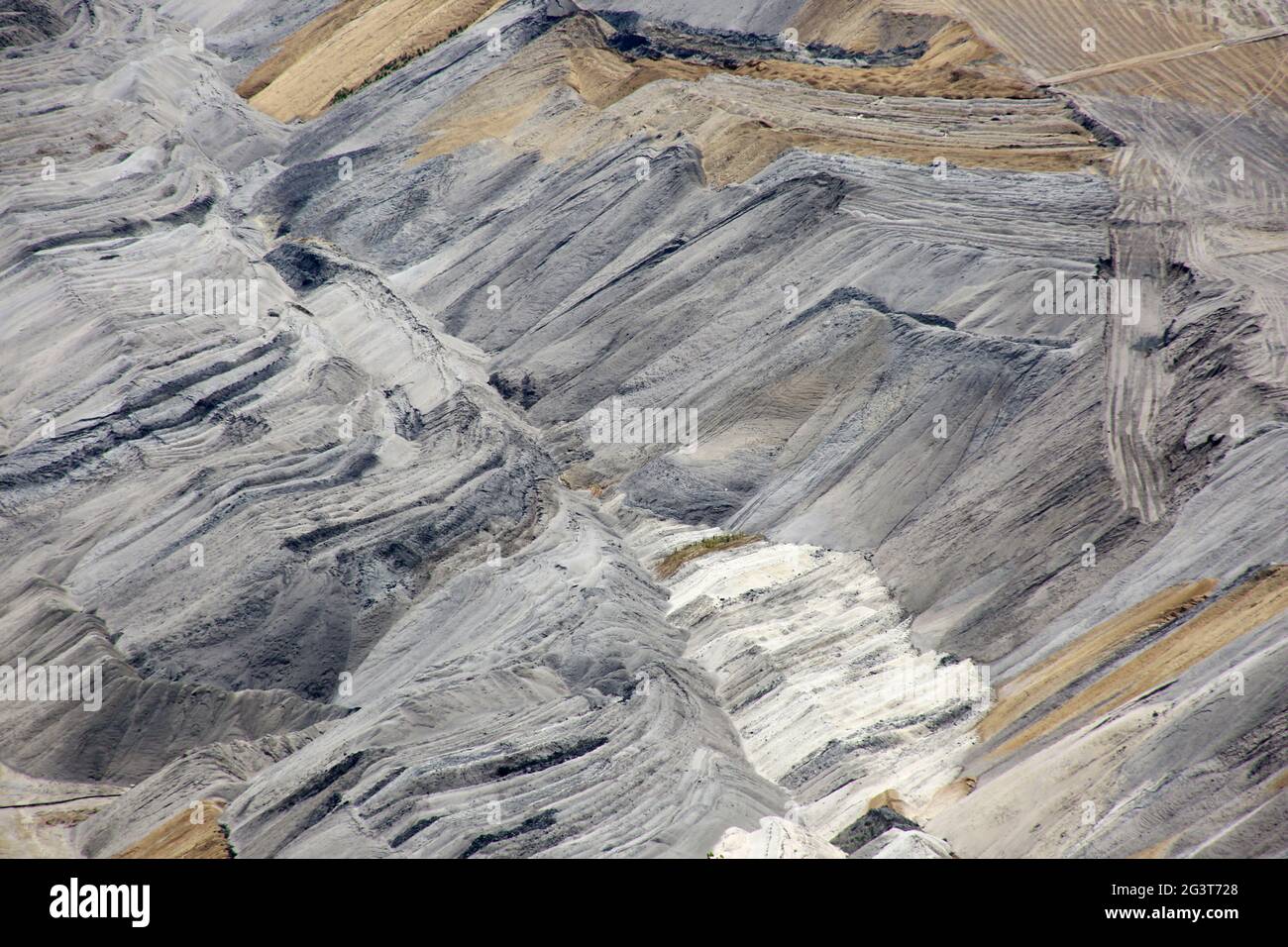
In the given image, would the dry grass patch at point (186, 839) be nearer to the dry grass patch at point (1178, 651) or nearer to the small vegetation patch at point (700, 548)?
the small vegetation patch at point (700, 548)

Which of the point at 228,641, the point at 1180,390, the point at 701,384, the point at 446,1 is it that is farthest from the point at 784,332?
the point at 446,1

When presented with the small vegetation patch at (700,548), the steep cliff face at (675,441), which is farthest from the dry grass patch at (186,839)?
the small vegetation patch at (700,548)

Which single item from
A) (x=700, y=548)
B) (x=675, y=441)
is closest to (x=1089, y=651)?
(x=700, y=548)

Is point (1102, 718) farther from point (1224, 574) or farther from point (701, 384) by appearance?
point (701, 384)

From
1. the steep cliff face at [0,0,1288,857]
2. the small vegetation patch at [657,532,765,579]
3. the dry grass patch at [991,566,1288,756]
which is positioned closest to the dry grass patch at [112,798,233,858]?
the steep cliff face at [0,0,1288,857]

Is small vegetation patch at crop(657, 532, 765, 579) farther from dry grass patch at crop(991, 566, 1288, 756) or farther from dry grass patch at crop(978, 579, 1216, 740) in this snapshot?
dry grass patch at crop(991, 566, 1288, 756)

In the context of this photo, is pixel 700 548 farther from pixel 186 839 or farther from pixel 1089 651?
pixel 186 839
